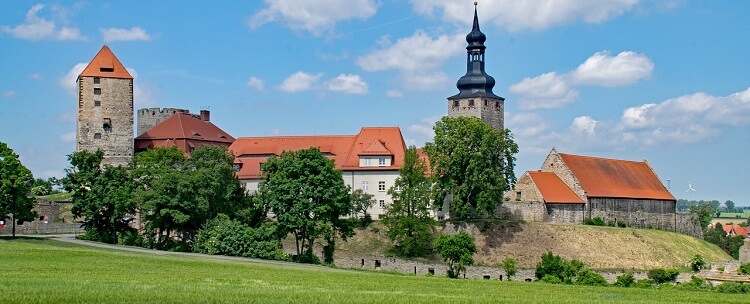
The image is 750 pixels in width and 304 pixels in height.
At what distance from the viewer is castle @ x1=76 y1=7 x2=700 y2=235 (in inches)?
3091

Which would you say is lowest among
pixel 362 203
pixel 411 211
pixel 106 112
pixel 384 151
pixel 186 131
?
pixel 411 211

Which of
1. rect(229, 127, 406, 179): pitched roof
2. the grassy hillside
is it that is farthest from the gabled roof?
the grassy hillside

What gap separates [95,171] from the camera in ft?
225

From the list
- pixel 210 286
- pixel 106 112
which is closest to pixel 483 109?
pixel 106 112

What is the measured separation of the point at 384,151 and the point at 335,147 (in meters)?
5.58

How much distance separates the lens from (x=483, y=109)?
86.4 m

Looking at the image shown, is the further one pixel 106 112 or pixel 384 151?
pixel 106 112

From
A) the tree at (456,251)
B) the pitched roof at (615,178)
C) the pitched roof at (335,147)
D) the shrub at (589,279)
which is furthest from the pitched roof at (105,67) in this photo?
the shrub at (589,279)

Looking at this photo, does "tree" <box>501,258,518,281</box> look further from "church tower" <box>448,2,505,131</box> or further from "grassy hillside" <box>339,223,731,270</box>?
"church tower" <box>448,2,505,131</box>

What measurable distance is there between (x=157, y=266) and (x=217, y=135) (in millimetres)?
44836

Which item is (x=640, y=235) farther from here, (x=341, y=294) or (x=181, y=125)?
(x=341, y=294)

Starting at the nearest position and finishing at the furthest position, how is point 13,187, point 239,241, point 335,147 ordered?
point 13,187 < point 239,241 < point 335,147

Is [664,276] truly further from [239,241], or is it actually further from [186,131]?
[186,131]

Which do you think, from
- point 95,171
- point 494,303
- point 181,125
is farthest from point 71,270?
point 181,125
